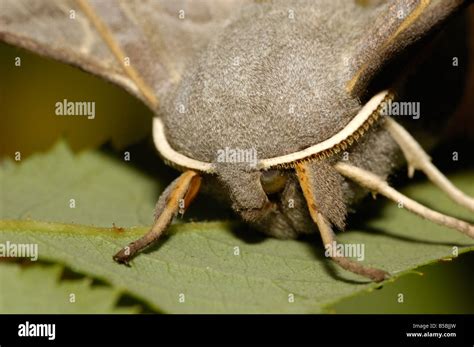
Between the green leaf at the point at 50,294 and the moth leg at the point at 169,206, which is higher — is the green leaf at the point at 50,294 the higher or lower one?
the lower one

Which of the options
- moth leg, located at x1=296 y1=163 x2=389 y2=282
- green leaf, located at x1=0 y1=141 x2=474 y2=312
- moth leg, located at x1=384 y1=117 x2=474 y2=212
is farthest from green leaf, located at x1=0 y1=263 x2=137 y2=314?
moth leg, located at x1=384 y1=117 x2=474 y2=212

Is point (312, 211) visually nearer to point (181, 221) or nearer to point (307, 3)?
point (181, 221)

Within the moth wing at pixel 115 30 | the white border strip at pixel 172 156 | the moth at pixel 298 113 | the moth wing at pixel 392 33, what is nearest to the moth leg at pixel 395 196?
the moth at pixel 298 113

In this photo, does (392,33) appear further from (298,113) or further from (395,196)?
(395,196)

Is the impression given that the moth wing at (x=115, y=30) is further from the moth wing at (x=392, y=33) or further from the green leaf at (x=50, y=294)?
the green leaf at (x=50, y=294)

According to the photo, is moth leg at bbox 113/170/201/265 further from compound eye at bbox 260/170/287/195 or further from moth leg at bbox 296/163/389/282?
moth leg at bbox 296/163/389/282

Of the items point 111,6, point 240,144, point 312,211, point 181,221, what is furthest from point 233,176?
point 111,6
